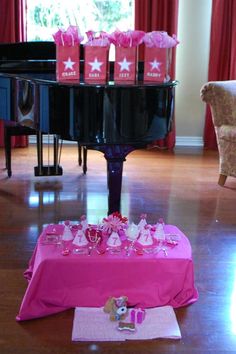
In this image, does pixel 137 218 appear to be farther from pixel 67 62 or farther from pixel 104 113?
pixel 67 62

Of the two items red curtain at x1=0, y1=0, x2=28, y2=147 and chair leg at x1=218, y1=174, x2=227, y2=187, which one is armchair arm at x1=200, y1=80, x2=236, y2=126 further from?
red curtain at x1=0, y1=0, x2=28, y2=147

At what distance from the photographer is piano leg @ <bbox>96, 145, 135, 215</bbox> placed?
9.62 feet

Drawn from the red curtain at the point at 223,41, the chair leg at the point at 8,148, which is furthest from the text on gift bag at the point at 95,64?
the red curtain at the point at 223,41

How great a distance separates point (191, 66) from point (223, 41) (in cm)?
45

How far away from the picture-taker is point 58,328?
7.43 feet

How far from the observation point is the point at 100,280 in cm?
238

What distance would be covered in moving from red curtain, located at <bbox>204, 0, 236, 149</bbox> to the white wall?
0.44 ft

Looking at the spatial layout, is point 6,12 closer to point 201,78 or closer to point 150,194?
point 201,78

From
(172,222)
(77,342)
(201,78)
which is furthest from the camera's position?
(201,78)

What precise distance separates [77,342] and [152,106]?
52.2 inches

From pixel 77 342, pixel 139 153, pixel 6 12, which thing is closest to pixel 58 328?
pixel 77 342

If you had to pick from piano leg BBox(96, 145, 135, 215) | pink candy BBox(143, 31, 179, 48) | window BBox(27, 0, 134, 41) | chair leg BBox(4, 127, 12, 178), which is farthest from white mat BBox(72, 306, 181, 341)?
window BBox(27, 0, 134, 41)

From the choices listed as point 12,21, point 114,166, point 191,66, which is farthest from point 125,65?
point 191,66

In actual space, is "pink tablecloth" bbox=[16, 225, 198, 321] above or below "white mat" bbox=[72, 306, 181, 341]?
above
